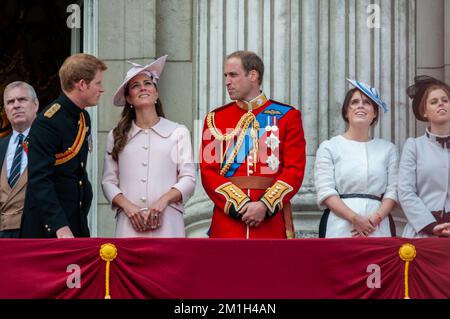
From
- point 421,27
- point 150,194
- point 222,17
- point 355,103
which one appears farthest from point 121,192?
point 421,27

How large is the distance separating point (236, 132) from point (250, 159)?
23 cm

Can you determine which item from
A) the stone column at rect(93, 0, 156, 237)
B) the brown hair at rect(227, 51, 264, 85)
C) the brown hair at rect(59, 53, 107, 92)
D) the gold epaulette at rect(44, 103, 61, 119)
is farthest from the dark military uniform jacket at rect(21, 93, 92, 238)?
the stone column at rect(93, 0, 156, 237)

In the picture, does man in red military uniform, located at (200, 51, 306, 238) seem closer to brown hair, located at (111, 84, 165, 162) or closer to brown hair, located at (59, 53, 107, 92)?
brown hair, located at (111, 84, 165, 162)

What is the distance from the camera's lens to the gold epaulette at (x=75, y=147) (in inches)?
405

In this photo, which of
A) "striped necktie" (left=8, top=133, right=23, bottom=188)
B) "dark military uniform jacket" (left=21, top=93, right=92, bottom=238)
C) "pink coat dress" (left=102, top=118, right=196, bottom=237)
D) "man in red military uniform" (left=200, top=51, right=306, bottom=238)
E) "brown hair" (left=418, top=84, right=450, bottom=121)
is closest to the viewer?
"dark military uniform jacket" (left=21, top=93, right=92, bottom=238)

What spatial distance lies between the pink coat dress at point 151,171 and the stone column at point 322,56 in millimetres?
1799

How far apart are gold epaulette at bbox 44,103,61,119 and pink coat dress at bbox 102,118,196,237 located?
573 millimetres

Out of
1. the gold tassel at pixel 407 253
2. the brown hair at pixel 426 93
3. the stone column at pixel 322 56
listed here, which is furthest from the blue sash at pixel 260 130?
the stone column at pixel 322 56

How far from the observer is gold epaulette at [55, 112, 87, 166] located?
1029 cm

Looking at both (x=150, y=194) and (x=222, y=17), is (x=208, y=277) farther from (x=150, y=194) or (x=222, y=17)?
(x=222, y=17)

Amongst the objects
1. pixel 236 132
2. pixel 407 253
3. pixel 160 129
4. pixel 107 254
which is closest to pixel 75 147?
pixel 160 129

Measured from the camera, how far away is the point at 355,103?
10930 mm

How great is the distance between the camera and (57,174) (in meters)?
10.3

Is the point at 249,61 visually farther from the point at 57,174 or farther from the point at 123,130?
the point at 57,174
